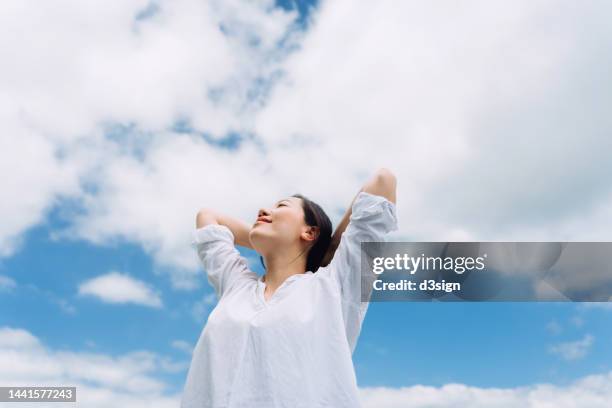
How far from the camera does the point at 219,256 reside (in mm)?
2559

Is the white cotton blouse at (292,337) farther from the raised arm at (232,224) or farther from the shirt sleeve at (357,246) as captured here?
the raised arm at (232,224)

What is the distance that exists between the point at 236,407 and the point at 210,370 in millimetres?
191

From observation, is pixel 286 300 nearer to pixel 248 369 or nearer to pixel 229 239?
pixel 248 369

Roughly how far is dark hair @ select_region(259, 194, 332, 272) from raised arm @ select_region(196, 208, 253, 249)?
319mm

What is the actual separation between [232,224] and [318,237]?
0.50 metres

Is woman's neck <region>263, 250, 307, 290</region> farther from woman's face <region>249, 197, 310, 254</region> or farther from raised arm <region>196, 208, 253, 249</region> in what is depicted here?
raised arm <region>196, 208, 253, 249</region>

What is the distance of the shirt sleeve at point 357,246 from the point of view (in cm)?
219

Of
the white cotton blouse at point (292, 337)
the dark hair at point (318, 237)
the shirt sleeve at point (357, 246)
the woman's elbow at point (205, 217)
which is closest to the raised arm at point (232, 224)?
the woman's elbow at point (205, 217)

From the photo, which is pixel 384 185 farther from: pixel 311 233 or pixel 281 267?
pixel 281 267

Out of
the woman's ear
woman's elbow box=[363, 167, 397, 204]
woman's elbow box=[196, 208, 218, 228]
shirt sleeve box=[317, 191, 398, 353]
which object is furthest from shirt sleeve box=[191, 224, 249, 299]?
woman's elbow box=[363, 167, 397, 204]

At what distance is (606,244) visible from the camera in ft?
12.3

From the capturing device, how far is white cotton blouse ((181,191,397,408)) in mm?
1953

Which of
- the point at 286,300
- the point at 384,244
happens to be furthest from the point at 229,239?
the point at 384,244

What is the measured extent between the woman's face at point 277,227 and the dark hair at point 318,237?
0.03 m
